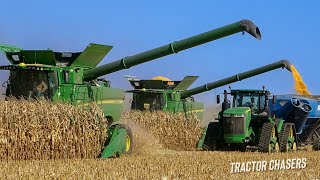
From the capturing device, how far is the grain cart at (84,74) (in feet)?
38.5

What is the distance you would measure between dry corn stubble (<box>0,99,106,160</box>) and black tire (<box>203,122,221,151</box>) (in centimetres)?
496

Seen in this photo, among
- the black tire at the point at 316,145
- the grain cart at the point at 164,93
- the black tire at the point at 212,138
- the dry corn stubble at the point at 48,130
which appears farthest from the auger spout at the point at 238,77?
the dry corn stubble at the point at 48,130

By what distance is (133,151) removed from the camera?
45.2 ft

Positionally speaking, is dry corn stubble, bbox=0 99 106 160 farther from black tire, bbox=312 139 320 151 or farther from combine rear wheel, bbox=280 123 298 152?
black tire, bbox=312 139 320 151

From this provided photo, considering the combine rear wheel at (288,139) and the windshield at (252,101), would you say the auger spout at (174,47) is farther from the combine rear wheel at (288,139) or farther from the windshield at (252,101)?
the combine rear wheel at (288,139)

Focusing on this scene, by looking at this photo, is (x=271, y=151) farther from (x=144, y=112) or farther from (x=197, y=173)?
(x=197, y=173)

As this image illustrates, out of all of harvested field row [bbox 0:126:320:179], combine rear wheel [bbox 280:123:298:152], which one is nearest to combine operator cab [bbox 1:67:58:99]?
harvested field row [bbox 0:126:320:179]

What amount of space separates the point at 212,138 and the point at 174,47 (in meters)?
3.97

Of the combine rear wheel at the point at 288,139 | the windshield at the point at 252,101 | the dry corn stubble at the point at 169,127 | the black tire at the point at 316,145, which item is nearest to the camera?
the combine rear wheel at the point at 288,139

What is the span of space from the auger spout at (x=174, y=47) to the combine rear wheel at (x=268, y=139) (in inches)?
124

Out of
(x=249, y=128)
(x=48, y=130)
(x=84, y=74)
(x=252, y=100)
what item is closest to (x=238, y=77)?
(x=252, y=100)

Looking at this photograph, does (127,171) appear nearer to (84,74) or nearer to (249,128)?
(84,74)

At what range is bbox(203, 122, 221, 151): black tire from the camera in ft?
52.2

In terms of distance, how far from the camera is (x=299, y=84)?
18.8 meters
